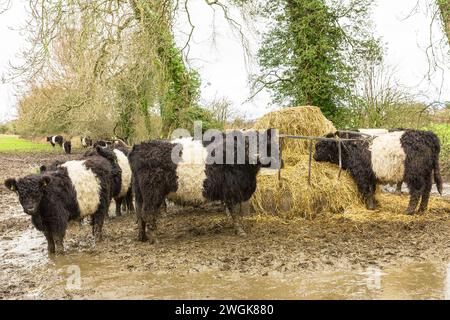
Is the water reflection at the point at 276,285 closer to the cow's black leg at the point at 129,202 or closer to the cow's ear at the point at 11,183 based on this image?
the cow's ear at the point at 11,183

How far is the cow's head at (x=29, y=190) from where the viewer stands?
684cm

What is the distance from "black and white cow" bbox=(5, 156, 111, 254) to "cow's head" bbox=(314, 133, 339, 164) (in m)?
4.44

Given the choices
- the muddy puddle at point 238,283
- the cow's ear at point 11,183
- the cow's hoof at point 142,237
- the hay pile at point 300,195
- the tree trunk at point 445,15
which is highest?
the tree trunk at point 445,15

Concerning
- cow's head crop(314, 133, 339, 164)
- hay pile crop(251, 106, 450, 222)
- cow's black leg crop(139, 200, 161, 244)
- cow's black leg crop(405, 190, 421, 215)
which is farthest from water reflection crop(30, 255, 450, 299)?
cow's head crop(314, 133, 339, 164)

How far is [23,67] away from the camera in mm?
9914

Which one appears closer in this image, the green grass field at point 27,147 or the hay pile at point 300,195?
the hay pile at point 300,195

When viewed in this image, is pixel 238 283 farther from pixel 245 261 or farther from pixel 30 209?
pixel 30 209

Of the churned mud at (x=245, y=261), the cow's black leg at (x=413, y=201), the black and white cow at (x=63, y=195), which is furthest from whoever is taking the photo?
the cow's black leg at (x=413, y=201)

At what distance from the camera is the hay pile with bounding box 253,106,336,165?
33.4 ft

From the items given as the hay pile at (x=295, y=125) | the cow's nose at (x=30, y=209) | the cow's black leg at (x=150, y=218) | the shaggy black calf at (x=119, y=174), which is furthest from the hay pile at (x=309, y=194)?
the cow's nose at (x=30, y=209)

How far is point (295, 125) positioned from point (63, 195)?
199 inches

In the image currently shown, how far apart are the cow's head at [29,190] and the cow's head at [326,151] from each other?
5.62 metres

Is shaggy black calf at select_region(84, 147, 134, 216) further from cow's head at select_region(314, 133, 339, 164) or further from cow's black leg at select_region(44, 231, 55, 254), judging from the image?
cow's head at select_region(314, 133, 339, 164)

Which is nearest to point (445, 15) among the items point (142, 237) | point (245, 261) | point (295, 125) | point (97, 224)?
point (295, 125)
